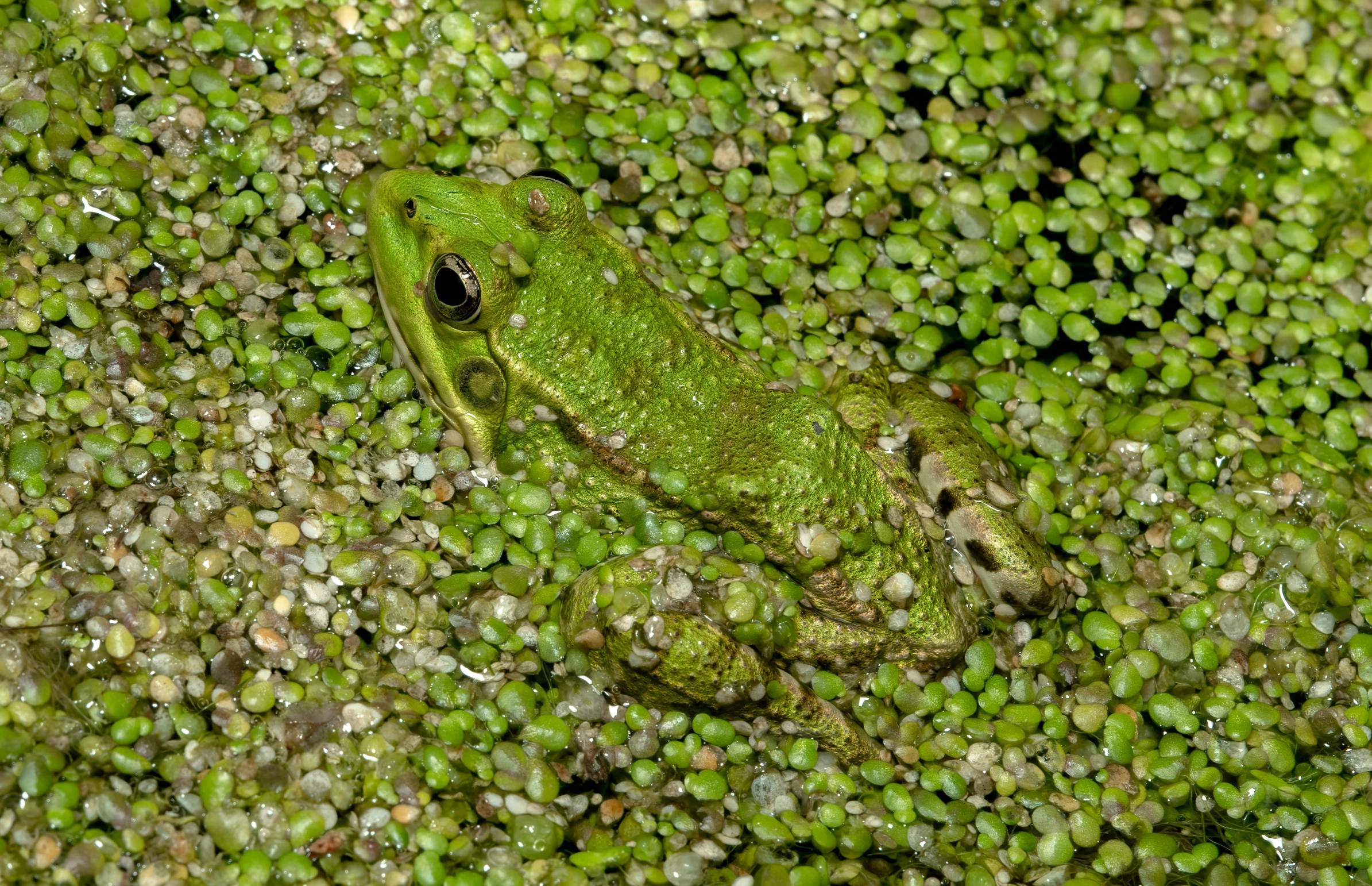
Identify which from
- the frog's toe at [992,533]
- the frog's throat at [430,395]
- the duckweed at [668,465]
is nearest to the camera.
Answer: the duckweed at [668,465]

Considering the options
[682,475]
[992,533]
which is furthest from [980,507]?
[682,475]

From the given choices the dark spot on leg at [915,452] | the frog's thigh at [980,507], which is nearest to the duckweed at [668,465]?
the frog's thigh at [980,507]

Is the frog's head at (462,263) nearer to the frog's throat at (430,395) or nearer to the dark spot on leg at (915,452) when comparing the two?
the frog's throat at (430,395)

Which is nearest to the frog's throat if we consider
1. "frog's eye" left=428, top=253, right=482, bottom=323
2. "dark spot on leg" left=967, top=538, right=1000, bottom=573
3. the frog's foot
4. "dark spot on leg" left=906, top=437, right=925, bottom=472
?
"frog's eye" left=428, top=253, right=482, bottom=323

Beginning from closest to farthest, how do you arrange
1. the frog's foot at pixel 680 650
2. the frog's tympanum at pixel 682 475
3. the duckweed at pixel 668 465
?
the duckweed at pixel 668 465 → the frog's foot at pixel 680 650 → the frog's tympanum at pixel 682 475

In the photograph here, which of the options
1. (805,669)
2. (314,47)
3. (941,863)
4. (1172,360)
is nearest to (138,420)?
(314,47)

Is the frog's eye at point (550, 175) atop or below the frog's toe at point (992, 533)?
atop

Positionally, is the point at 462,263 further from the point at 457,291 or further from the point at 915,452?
the point at 915,452

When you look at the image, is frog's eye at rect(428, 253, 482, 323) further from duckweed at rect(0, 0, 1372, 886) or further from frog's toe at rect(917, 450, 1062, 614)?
frog's toe at rect(917, 450, 1062, 614)
